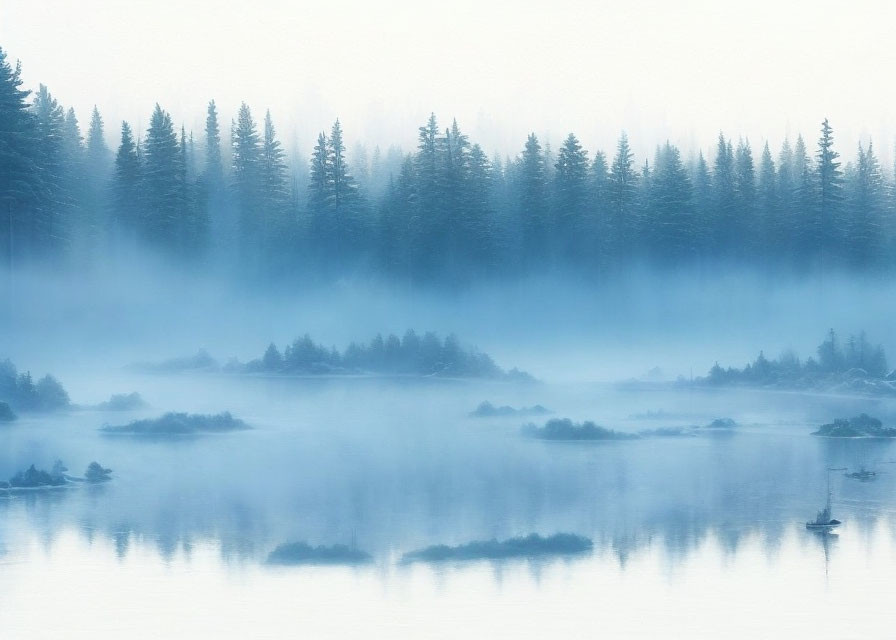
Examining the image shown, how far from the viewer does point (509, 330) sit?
7662 cm

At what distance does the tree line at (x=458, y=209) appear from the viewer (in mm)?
76438

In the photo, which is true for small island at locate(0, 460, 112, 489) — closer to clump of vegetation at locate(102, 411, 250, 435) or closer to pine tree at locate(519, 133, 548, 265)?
clump of vegetation at locate(102, 411, 250, 435)

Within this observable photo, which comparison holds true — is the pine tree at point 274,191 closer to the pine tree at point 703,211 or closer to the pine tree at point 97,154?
the pine tree at point 97,154

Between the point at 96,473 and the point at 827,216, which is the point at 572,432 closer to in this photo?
the point at 96,473

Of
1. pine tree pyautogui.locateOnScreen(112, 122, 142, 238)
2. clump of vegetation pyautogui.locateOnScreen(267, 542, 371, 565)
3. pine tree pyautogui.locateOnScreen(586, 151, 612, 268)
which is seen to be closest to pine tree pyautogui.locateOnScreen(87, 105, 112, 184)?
pine tree pyautogui.locateOnScreen(112, 122, 142, 238)

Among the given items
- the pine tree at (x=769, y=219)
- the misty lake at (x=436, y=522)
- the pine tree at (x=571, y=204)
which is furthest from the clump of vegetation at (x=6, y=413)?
the pine tree at (x=769, y=219)

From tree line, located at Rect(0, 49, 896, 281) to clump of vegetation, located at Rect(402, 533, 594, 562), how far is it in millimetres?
43820

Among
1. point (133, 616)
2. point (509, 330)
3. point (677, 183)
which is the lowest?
point (133, 616)

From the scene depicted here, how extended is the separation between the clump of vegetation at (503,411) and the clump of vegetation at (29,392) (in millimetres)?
18434

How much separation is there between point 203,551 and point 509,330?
4525 cm

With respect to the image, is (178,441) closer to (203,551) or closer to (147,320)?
(203,551)

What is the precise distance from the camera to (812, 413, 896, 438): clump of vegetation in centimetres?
5316

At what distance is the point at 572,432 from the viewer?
173ft

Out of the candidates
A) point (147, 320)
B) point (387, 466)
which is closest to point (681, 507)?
point (387, 466)
